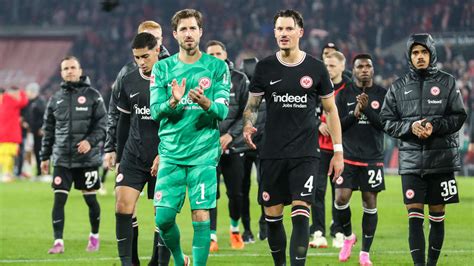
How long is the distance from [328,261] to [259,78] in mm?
2702

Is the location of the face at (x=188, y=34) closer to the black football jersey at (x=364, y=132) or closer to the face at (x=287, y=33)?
the face at (x=287, y=33)

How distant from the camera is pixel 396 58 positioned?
3391 cm

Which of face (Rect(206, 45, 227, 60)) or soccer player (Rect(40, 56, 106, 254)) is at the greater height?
face (Rect(206, 45, 227, 60))

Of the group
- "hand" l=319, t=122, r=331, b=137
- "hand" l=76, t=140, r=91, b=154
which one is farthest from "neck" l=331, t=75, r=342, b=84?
"hand" l=76, t=140, r=91, b=154

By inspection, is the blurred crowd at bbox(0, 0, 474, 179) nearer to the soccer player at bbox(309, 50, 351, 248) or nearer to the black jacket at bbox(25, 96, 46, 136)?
the black jacket at bbox(25, 96, 46, 136)

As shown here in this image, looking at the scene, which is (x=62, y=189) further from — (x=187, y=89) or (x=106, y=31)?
(x=106, y=31)

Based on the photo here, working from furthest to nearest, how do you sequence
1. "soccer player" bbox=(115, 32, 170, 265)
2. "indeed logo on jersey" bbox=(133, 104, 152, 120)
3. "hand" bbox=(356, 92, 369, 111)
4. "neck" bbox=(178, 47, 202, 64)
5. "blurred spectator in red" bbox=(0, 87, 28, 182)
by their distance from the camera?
"blurred spectator in red" bbox=(0, 87, 28, 182)
"hand" bbox=(356, 92, 369, 111)
"indeed logo on jersey" bbox=(133, 104, 152, 120)
"soccer player" bbox=(115, 32, 170, 265)
"neck" bbox=(178, 47, 202, 64)

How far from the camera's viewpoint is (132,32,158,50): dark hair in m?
9.77

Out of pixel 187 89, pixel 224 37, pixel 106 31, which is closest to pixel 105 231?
pixel 187 89

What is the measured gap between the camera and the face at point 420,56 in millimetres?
9930

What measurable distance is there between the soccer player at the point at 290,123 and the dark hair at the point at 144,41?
1011 millimetres

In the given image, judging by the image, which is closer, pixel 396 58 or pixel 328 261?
pixel 328 261

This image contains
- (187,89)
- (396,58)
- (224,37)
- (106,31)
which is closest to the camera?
(187,89)

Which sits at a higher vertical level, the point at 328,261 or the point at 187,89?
the point at 187,89
